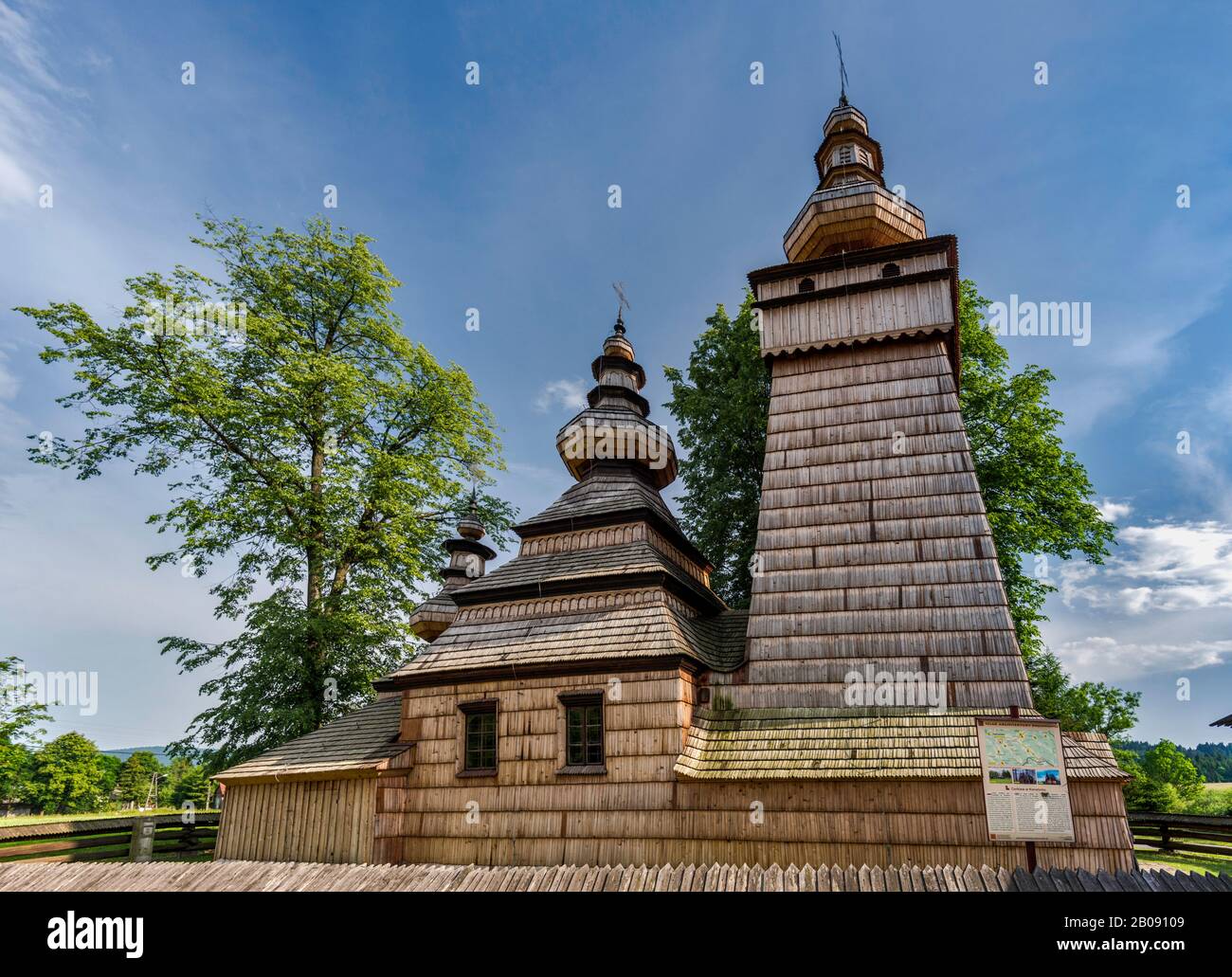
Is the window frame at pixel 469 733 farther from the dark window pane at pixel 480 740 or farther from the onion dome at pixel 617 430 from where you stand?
the onion dome at pixel 617 430

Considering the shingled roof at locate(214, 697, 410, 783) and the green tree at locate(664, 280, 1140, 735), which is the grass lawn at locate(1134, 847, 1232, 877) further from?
the shingled roof at locate(214, 697, 410, 783)

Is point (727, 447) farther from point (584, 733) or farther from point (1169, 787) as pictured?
point (1169, 787)

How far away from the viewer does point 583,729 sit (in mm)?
11562

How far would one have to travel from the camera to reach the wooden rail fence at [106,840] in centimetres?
1397

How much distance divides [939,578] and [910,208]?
8.47m

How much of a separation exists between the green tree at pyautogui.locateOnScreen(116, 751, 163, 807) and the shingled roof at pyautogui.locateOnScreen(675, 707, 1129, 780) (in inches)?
2951

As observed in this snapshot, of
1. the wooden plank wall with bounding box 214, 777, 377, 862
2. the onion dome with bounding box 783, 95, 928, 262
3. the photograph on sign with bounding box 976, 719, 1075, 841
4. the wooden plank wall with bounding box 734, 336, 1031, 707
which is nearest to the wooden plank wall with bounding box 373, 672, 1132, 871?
the wooden plank wall with bounding box 214, 777, 377, 862

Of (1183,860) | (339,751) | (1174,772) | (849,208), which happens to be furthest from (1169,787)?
(339,751)

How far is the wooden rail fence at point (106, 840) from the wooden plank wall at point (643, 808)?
7.28 m

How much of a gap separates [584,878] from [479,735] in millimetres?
6767

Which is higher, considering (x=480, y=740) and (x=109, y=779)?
(x=480, y=740)

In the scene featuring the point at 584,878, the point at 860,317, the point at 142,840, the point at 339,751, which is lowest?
the point at 142,840

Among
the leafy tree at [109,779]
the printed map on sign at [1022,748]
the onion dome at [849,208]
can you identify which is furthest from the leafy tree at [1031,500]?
the leafy tree at [109,779]
